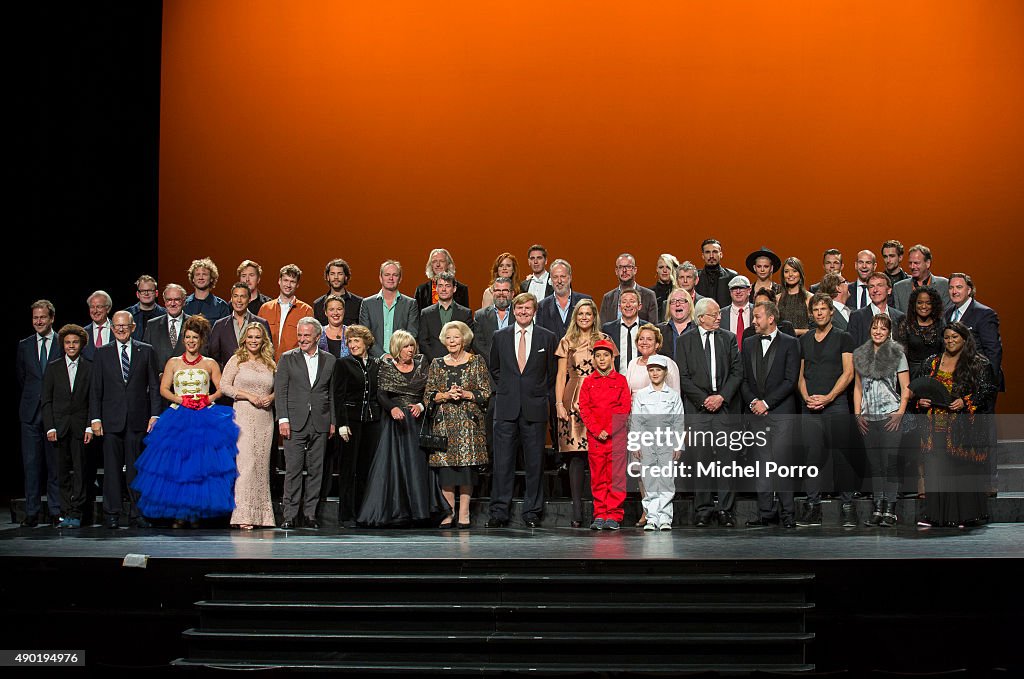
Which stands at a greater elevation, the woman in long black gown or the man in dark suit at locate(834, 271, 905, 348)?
the man in dark suit at locate(834, 271, 905, 348)

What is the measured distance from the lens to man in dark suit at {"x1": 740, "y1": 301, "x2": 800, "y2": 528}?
7.36 m

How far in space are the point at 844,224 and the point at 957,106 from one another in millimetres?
1652

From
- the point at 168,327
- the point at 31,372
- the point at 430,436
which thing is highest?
the point at 168,327

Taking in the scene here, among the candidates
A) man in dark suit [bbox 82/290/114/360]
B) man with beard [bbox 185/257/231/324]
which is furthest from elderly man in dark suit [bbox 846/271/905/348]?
man in dark suit [bbox 82/290/114/360]

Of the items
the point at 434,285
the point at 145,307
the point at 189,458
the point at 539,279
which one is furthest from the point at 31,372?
the point at 539,279

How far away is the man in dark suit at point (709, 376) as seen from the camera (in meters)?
7.45

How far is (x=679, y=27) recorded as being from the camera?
11492 millimetres

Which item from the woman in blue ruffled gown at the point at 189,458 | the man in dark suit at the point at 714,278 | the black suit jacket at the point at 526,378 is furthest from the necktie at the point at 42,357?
the man in dark suit at the point at 714,278

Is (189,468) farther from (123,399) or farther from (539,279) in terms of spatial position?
(539,279)

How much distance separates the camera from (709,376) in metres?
7.58

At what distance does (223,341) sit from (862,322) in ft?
15.4

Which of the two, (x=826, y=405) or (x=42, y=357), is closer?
(x=826, y=405)

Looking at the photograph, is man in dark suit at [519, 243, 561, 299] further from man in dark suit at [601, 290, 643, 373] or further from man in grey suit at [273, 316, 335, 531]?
man in grey suit at [273, 316, 335, 531]

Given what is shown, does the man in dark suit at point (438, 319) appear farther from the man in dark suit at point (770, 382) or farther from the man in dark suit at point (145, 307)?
the man in dark suit at point (145, 307)
